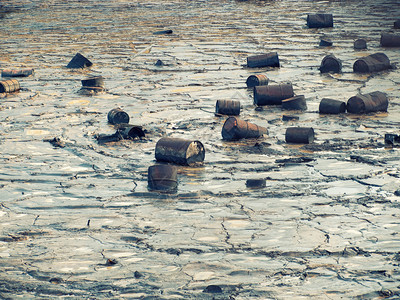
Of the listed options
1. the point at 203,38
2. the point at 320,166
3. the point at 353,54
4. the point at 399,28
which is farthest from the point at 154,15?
the point at 320,166

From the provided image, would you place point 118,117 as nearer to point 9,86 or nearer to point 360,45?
point 9,86

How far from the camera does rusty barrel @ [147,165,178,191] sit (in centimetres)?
459

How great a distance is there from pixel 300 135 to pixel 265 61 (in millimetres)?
3826

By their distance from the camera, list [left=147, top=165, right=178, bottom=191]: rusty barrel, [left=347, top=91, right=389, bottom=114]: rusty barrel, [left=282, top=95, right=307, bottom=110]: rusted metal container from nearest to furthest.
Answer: [left=147, top=165, right=178, bottom=191]: rusty barrel, [left=347, top=91, right=389, bottom=114]: rusty barrel, [left=282, top=95, right=307, bottom=110]: rusted metal container

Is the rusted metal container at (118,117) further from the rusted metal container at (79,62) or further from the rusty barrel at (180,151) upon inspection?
the rusted metal container at (79,62)

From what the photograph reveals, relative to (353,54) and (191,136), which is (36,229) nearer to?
(191,136)

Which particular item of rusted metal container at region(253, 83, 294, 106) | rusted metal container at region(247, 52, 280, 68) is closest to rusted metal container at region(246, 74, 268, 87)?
rusted metal container at region(253, 83, 294, 106)

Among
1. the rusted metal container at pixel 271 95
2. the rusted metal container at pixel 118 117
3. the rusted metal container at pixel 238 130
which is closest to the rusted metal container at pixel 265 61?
the rusted metal container at pixel 271 95

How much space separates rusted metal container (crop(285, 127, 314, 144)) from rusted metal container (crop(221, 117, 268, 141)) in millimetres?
314

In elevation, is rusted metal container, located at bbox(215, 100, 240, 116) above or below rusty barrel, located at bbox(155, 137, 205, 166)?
above

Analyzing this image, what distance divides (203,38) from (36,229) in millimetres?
8947

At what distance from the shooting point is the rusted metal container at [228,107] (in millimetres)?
6691

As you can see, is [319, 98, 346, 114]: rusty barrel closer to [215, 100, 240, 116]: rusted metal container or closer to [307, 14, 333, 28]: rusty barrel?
[215, 100, 240, 116]: rusted metal container

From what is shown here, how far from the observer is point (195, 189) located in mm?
4582
